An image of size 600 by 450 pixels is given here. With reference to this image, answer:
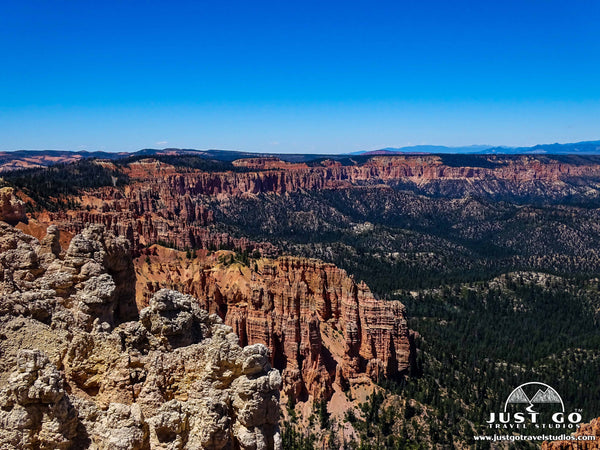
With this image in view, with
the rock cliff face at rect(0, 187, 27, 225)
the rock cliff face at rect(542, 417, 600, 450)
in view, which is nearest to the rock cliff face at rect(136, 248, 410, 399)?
the rock cliff face at rect(0, 187, 27, 225)

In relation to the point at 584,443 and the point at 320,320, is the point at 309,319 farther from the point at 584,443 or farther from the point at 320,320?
the point at 584,443

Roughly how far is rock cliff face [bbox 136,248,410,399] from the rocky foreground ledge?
2829 cm

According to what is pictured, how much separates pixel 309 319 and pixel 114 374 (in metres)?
33.1

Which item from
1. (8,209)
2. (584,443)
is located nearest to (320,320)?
(584,443)

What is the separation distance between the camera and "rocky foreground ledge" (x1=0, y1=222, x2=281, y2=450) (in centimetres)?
946

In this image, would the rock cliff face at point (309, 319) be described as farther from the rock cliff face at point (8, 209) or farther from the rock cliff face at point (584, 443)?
the rock cliff face at point (584, 443)

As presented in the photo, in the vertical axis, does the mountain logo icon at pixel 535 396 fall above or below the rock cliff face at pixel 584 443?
below

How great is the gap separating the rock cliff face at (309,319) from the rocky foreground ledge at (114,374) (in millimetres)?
28290

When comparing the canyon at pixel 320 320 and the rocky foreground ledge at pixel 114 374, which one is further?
the canyon at pixel 320 320

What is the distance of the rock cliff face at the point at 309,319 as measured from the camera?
4416 cm

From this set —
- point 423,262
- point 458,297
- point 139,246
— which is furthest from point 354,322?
point 423,262

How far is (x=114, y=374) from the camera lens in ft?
40.0

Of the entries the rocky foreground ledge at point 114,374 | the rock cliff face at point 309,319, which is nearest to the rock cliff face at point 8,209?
the rock cliff face at point 309,319

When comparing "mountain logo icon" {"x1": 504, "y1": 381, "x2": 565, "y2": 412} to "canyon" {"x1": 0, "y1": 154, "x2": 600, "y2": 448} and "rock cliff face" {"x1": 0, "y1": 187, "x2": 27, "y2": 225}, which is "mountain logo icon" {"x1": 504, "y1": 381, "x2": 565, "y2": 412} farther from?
"rock cliff face" {"x1": 0, "y1": 187, "x2": 27, "y2": 225}
